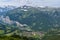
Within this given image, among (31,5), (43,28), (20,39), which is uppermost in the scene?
(31,5)

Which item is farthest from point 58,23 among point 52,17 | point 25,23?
point 25,23

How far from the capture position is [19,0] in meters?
6.11

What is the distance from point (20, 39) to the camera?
5789mm

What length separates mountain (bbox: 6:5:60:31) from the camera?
5.83 metres

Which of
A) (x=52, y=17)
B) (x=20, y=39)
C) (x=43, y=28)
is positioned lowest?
(x=20, y=39)

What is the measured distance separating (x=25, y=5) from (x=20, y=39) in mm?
1349

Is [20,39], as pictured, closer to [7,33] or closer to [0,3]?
[7,33]

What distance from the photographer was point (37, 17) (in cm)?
591

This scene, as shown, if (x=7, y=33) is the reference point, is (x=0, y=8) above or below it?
above

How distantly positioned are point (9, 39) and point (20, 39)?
0.41 metres

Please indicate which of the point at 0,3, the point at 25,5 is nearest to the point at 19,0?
the point at 25,5

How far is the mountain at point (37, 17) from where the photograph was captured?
5828 mm

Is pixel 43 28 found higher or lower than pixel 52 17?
lower

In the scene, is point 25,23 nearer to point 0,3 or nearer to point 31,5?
point 31,5
